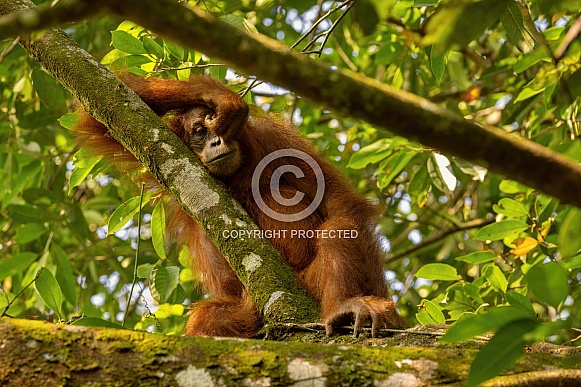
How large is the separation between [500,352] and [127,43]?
3.46 meters

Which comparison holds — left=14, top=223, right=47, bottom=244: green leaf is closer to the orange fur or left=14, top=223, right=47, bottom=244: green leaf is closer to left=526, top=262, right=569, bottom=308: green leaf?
the orange fur

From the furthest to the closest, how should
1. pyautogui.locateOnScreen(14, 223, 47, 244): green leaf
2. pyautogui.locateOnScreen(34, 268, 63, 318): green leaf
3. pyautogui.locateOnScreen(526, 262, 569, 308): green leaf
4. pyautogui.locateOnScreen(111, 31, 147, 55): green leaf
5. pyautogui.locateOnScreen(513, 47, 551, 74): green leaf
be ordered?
pyautogui.locateOnScreen(14, 223, 47, 244): green leaf < pyautogui.locateOnScreen(111, 31, 147, 55): green leaf < pyautogui.locateOnScreen(513, 47, 551, 74): green leaf < pyautogui.locateOnScreen(34, 268, 63, 318): green leaf < pyautogui.locateOnScreen(526, 262, 569, 308): green leaf

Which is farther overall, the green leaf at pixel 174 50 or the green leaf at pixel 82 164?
the green leaf at pixel 82 164

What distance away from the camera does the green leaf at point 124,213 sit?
4.90 meters

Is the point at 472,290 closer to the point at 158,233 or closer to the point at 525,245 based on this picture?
the point at 525,245

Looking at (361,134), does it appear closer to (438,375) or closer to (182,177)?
(182,177)

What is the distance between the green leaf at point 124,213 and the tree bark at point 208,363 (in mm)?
2571

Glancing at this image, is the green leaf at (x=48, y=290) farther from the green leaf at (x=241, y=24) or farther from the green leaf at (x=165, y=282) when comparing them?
the green leaf at (x=241, y=24)

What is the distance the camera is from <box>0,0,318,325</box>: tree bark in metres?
3.60

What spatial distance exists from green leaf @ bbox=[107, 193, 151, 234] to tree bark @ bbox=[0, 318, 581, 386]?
2.57m

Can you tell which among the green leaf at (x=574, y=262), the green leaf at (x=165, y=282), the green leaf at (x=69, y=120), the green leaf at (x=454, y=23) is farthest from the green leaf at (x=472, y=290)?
the green leaf at (x=454, y=23)

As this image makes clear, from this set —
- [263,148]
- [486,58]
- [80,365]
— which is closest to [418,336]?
[80,365]

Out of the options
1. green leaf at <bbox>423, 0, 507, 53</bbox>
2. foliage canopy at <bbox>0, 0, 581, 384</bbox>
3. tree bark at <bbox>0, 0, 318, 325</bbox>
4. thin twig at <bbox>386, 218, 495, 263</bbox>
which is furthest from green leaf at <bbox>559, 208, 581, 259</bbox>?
thin twig at <bbox>386, 218, 495, 263</bbox>

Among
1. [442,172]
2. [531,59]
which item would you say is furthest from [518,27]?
[442,172]
